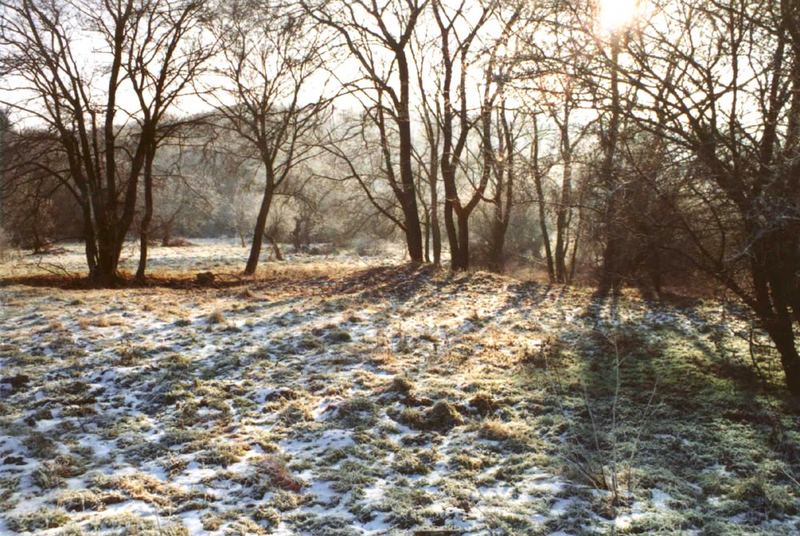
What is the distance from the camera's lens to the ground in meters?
3.82

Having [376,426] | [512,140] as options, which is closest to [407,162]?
[512,140]

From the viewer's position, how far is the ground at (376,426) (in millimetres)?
3822

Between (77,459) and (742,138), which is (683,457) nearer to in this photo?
(742,138)

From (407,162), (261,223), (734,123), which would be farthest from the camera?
(261,223)

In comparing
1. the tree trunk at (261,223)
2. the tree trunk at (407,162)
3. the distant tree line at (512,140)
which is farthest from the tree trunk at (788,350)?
the tree trunk at (261,223)

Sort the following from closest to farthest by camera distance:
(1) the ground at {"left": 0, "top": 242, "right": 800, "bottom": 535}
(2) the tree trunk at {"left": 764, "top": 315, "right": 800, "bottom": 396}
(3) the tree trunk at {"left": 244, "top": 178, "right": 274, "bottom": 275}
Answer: (1) the ground at {"left": 0, "top": 242, "right": 800, "bottom": 535} < (2) the tree trunk at {"left": 764, "top": 315, "right": 800, "bottom": 396} < (3) the tree trunk at {"left": 244, "top": 178, "right": 274, "bottom": 275}

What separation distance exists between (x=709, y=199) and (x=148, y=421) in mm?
5464

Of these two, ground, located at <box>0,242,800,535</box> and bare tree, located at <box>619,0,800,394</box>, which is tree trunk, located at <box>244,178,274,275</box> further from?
bare tree, located at <box>619,0,800,394</box>

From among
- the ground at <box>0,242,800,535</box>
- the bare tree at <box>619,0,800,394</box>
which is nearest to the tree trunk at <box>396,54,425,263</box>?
the ground at <box>0,242,800,535</box>

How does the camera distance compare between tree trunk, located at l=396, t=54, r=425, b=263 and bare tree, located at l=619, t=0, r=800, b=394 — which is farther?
tree trunk, located at l=396, t=54, r=425, b=263

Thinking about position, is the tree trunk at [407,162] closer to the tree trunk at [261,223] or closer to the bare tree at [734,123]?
the tree trunk at [261,223]

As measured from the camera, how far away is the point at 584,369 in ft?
23.1

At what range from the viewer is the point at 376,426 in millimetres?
5227

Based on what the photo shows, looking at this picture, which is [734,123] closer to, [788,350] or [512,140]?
[788,350]
